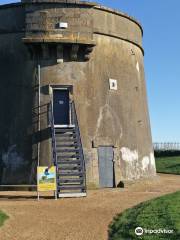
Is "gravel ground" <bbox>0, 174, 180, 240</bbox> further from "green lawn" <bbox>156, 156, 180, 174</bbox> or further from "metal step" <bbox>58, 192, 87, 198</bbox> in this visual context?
"green lawn" <bbox>156, 156, 180, 174</bbox>

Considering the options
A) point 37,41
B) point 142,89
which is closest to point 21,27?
point 37,41

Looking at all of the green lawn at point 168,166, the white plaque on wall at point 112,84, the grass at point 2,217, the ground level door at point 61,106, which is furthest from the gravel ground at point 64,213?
the green lawn at point 168,166

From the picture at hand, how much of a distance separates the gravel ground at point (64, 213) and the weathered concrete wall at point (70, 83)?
7.44 ft

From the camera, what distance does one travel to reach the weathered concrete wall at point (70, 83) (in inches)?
767

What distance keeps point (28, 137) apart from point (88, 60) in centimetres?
444

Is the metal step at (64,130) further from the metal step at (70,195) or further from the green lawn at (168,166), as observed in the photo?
the green lawn at (168,166)

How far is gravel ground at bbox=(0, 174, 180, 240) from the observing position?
995 centimetres

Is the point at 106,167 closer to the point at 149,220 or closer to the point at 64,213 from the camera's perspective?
the point at 64,213

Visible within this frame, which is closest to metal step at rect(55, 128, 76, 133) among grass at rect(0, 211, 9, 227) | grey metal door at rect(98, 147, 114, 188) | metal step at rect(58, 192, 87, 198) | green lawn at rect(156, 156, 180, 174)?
grey metal door at rect(98, 147, 114, 188)

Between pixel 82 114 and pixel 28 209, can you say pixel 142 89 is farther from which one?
pixel 28 209

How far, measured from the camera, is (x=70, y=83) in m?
20.0

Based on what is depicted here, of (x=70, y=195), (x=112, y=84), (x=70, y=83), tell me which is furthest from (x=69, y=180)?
(x=112, y=84)

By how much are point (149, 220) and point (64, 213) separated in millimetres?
2957

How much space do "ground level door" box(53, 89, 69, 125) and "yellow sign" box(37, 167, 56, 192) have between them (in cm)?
403
